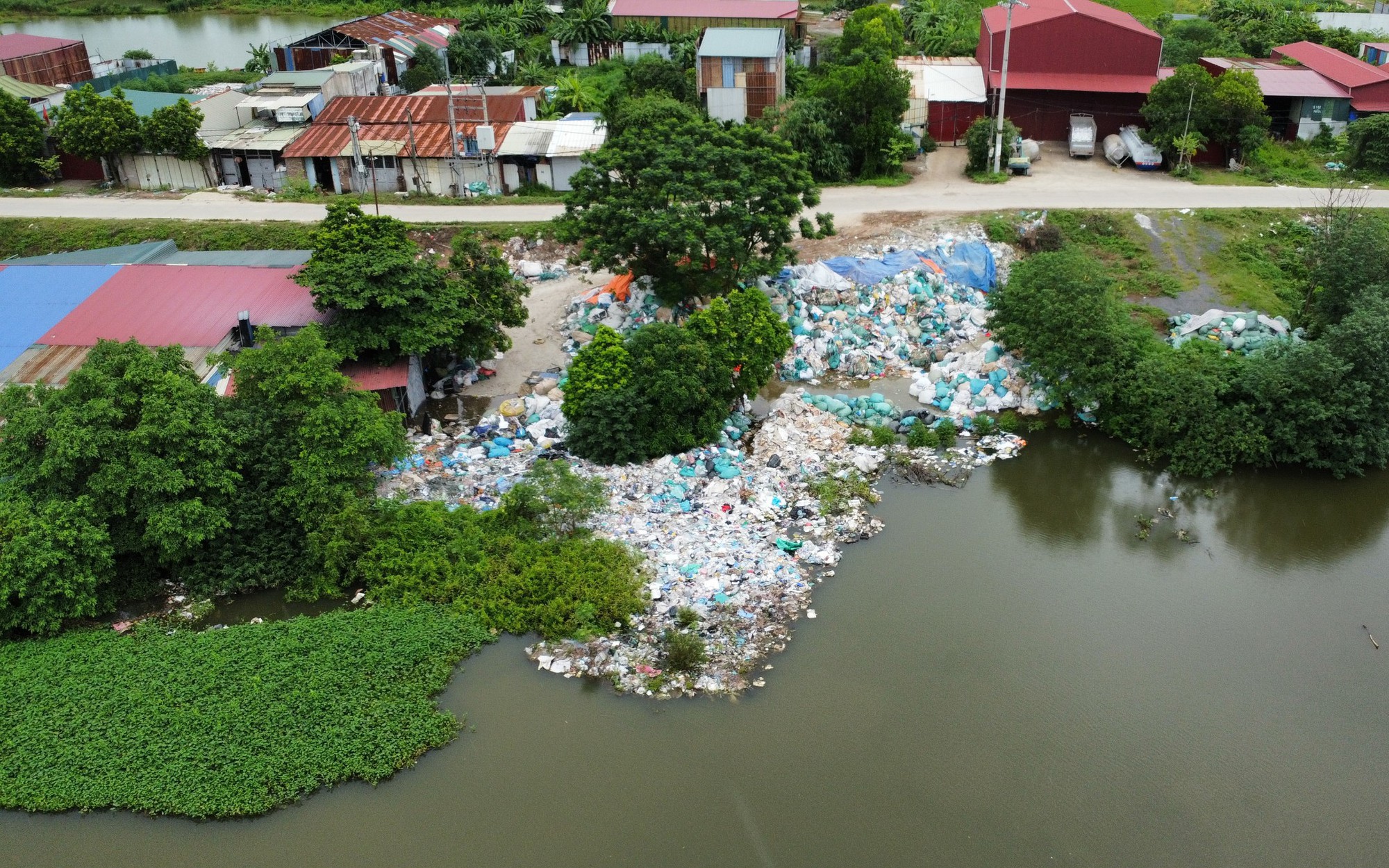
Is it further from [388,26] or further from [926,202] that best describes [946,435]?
[388,26]

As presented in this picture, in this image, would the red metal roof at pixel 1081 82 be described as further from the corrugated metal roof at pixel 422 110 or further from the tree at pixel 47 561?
the tree at pixel 47 561

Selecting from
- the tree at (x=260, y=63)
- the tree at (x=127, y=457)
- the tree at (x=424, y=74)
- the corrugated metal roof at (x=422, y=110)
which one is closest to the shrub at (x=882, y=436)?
the tree at (x=127, y=457)

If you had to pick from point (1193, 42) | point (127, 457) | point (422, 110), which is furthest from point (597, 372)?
point (1193, 42)

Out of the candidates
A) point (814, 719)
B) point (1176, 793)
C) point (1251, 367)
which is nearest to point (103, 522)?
point (814, 719)

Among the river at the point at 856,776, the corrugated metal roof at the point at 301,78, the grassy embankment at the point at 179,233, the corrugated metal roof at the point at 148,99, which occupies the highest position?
the corrugated metal roof at the point at 301,78

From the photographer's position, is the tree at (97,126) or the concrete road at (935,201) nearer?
the concrete road at (935,201)

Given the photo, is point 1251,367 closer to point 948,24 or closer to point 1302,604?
point 1302,604

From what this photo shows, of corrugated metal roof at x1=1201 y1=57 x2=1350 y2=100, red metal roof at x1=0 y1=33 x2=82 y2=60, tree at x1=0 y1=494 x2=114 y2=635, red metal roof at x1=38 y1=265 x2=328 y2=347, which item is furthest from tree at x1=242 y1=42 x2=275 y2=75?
corrugated metal roof at x1=1201 y1=57 x2=1350 y2=100

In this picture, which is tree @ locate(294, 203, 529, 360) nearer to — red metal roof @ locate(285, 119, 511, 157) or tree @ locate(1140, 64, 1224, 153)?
red metal roof @ locate(285, 119, 511, 157)
